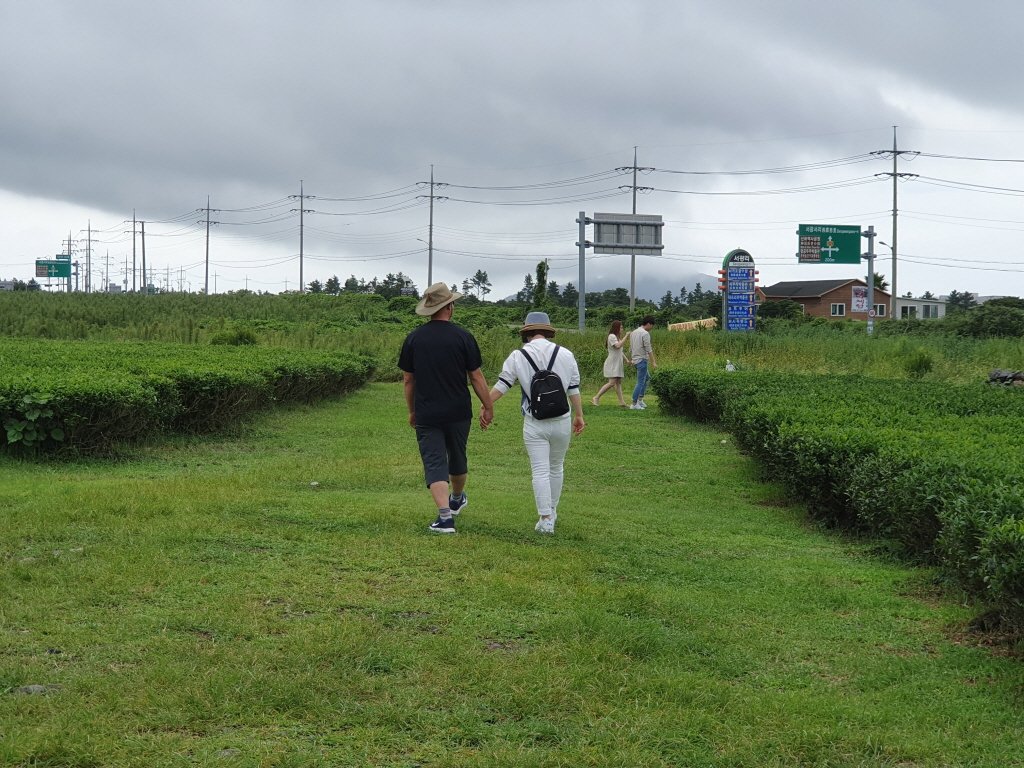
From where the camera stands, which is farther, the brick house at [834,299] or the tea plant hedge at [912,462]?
the brick house at [834,299]

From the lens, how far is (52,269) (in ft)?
271

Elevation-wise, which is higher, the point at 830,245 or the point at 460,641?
the point at 830,245

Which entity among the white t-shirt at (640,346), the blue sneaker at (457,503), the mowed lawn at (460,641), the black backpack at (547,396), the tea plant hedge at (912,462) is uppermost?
the white t-shirt at (640,346)

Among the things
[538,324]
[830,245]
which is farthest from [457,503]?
[830,245]

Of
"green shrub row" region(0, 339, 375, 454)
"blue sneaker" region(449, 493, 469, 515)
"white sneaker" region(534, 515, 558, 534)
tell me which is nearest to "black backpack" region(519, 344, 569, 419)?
"white sneaker" region(534, 515, 558, 534)

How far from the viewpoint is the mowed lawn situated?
372 cm

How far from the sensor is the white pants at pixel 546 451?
7.51 meters

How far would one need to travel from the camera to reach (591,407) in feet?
63.8

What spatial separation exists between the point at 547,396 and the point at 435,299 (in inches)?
42.5

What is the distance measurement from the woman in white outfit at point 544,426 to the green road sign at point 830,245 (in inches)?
1390

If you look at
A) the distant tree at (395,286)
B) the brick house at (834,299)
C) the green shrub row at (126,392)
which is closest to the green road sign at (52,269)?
the distant tree at (395,286)

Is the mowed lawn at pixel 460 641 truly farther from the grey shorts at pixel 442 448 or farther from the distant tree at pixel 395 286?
the distant tree at pixel 395 286

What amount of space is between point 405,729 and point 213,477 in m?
6.53

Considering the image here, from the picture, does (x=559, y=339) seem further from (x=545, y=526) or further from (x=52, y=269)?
(x=52, y=269)
